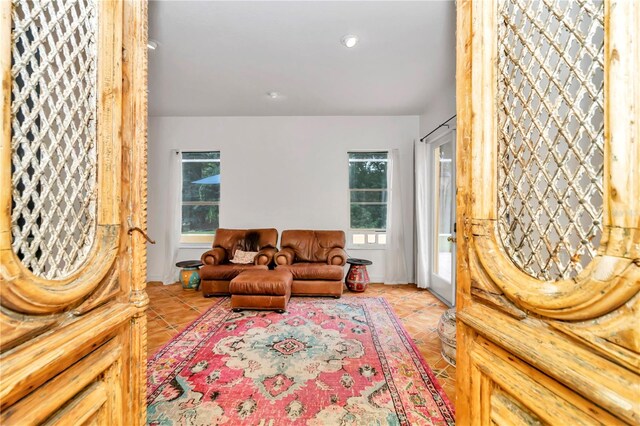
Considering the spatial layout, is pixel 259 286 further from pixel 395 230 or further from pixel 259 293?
pixel 395 230

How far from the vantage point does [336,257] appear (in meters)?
4.24

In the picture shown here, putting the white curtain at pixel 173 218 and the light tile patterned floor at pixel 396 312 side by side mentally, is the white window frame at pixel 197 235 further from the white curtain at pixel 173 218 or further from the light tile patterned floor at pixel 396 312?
the light tile patterned floor at pixel 396 312

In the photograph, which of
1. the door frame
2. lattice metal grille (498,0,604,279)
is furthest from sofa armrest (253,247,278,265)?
lattice metal grille (498,0,604,279)

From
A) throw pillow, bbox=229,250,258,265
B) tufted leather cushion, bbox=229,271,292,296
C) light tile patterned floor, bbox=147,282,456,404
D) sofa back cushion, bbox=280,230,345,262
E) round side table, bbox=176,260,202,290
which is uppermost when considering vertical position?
sofa back cushion, bbox=280,230,345,262

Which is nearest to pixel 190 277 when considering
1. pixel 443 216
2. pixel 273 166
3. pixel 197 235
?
pixel 197 235

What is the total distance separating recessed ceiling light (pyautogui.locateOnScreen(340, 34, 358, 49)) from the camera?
2588 mm

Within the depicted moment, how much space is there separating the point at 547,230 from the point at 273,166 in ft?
15.3

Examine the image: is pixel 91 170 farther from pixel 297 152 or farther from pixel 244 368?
pixel 297 152

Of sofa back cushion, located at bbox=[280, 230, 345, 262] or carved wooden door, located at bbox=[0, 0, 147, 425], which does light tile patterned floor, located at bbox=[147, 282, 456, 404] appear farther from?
carved wooden door, located at bbox=[0, 0, 147, 425]

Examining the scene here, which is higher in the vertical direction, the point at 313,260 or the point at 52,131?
the point at 52,131

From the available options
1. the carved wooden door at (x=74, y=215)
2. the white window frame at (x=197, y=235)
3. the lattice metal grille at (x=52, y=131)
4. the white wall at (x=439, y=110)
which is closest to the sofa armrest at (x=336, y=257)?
the white window frame at (x=197, y=235)

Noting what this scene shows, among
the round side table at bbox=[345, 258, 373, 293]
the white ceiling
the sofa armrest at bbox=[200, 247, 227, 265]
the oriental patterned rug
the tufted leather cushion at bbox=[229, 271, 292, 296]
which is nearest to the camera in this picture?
the oriental patterned rug

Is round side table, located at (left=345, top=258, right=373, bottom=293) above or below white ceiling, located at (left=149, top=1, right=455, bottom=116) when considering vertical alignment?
below

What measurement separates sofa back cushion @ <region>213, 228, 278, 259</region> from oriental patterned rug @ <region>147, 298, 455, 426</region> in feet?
5.02
